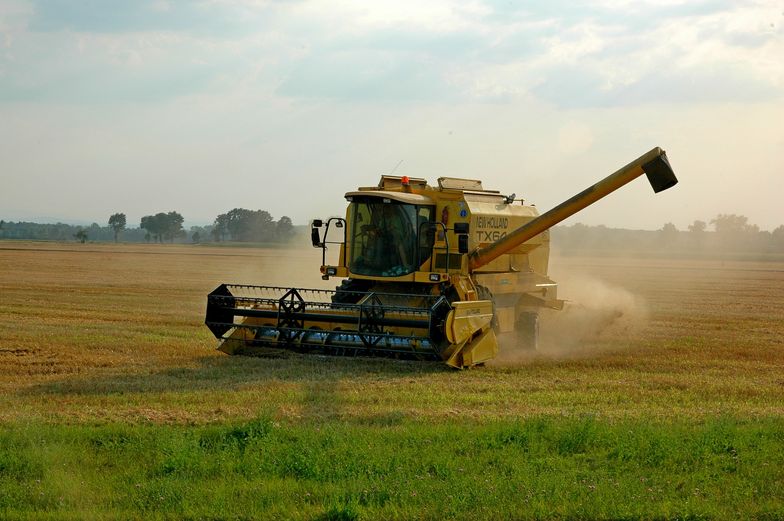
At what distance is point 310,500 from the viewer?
272 inches

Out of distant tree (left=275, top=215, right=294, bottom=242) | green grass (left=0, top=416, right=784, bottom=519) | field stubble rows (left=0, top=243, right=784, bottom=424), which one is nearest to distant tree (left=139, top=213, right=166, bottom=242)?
distant tree (left=275, top=215, right=294, bottom=242)

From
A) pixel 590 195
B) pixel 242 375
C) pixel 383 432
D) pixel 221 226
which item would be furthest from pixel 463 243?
pixel 221 226

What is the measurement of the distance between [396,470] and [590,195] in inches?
335

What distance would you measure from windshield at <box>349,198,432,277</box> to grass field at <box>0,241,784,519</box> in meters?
2.01

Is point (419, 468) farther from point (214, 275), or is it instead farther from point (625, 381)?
point (214, 275)

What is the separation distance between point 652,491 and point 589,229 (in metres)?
82.2

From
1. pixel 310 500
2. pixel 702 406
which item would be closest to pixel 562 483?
pixel 310 500

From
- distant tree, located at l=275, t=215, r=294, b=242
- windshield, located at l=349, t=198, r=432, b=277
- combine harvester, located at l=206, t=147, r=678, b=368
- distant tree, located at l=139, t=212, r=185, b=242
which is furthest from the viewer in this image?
distant tree, located at l=139, t=212, r=185, b=242

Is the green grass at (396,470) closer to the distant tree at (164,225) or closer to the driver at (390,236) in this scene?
the driver at (390,236)

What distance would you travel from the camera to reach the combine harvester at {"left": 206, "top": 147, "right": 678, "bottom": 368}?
46.3ft

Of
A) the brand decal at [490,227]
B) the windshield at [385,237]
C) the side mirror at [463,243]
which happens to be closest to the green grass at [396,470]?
the side mirror at [463,243]

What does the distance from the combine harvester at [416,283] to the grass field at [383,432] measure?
1.45 ft

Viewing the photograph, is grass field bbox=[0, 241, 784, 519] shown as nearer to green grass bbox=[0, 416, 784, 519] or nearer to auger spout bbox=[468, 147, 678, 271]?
green grass bbox=[0, 416, 784, 519]

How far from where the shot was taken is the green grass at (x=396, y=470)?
670 centimetres
